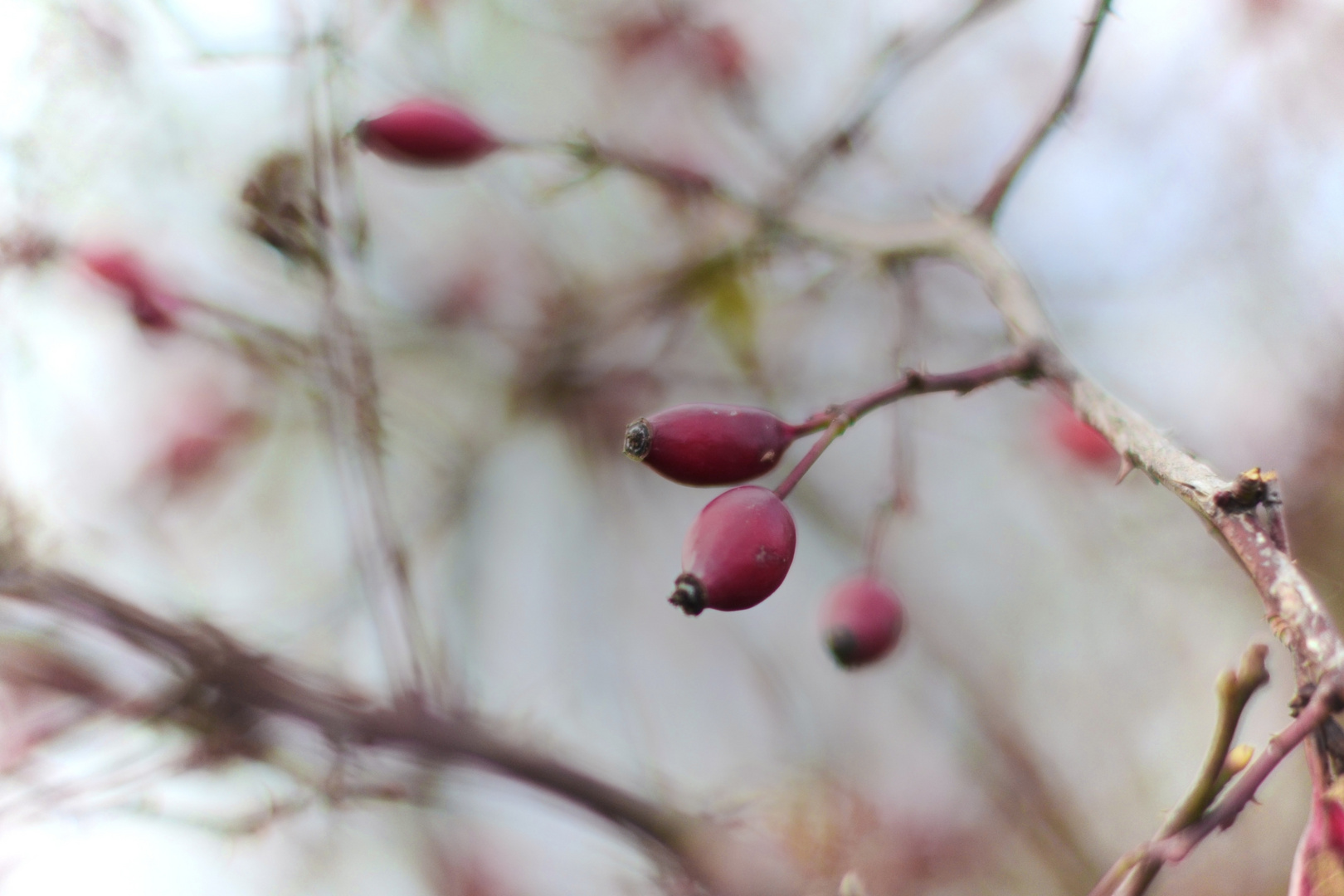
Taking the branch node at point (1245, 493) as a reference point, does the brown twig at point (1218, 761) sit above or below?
below

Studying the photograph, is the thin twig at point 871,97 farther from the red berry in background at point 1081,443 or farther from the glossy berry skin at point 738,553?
the glossy berry skin at point 738,553

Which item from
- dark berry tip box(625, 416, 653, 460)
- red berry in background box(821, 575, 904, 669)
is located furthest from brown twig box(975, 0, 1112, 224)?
dark berry tip box(625, 416, 653, 460)

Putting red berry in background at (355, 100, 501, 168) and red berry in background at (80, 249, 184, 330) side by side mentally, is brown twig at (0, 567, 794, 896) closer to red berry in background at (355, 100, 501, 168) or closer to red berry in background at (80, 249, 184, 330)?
red berry in background at (80, 249, 184, 330)

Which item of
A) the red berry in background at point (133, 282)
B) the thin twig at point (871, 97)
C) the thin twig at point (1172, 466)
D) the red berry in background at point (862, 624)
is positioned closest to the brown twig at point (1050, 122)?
the thin twig at point (1172, 466)

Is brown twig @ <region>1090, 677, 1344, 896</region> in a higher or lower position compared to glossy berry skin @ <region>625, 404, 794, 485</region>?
lower

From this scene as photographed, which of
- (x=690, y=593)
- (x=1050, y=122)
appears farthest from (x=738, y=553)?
(x=1050, y=122)

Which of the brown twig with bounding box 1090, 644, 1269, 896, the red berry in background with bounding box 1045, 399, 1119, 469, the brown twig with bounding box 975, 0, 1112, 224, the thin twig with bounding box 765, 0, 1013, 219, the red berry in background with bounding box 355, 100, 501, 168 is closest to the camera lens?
the brown twig with bounding box 1090, 644, 1269, 896

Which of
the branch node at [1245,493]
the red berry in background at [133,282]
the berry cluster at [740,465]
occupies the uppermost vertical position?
the red berry in background at [133,282]

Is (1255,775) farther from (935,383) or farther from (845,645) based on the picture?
(845,645)

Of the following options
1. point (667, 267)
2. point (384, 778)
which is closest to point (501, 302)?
point (667, 267)
